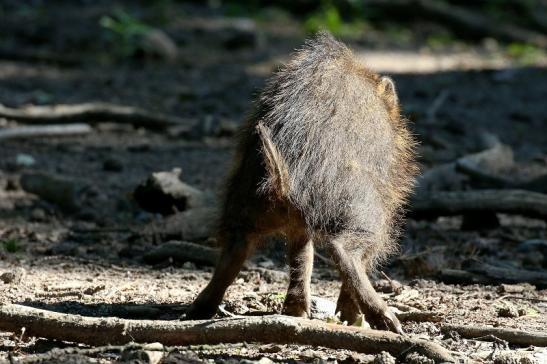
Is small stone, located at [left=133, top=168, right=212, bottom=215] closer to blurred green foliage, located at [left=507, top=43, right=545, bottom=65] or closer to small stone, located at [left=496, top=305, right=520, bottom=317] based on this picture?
small stone, located at [left=496, top=305, right=520, bottom=317]

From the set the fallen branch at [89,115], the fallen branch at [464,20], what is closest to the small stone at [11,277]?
the fallen branch at [89,115]

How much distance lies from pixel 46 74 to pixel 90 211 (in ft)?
17.1

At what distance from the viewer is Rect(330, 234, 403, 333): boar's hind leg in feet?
12.6

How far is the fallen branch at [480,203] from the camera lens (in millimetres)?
6110

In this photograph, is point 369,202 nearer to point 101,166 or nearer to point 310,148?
point 310,148

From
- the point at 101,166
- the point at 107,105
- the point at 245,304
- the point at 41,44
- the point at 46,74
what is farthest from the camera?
the point at 41,44

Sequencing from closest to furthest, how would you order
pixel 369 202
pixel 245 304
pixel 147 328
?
pixel 147 328, pixel 369 202, pixel 245 304

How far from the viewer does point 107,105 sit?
31.0ft

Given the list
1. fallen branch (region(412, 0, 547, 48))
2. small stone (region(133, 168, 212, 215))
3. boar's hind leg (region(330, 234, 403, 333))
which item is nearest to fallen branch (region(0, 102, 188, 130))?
small stone (region(133, 168, 212, 215))

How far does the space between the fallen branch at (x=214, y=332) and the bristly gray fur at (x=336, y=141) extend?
1.66 feet

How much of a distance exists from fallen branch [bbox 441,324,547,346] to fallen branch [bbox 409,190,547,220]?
2166 mm

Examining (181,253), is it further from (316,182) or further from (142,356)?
(142,356)

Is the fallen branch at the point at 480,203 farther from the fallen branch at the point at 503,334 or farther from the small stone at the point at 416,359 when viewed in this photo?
the small stone at the point at 416,359

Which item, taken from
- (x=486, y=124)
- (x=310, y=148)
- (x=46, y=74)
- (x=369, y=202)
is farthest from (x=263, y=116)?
(x=46, y=74)
